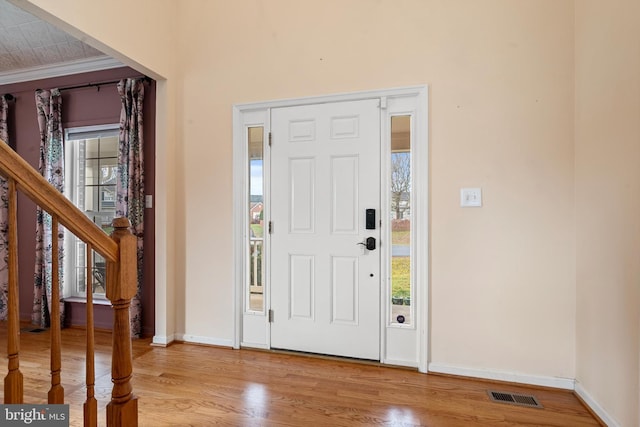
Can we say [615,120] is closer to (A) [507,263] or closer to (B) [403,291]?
(A) [507,263]

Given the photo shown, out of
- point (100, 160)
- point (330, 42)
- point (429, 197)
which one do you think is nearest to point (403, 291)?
point (429, 197)

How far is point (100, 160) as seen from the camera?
3.47 m

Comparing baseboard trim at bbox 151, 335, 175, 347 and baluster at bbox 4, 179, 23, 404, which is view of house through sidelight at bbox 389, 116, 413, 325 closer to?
baseboard trim at bbox 151, 335, 175, 347

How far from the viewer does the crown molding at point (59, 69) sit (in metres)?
3.22

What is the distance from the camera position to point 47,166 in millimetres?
3270

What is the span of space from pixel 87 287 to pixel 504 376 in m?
2.52

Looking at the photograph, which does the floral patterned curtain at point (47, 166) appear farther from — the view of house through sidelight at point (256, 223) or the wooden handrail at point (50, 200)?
the wooden handrail at point (50, 200)

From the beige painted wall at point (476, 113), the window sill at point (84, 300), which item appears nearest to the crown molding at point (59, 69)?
the beige painted wall at point (476, 113)

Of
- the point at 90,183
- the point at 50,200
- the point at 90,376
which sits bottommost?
the point at 90,376

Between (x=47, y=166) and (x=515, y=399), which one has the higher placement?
(x=47, y=166)

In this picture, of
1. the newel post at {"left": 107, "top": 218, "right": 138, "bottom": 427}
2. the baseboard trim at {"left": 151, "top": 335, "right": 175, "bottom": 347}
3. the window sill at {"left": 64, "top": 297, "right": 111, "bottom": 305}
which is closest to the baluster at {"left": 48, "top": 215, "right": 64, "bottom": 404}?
the newel post at {"left": 107, "top": 218, "right": 138, "bottom": 427}

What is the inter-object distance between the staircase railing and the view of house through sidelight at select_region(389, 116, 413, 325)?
1791 mm

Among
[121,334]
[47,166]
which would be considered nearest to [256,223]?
[121,334]

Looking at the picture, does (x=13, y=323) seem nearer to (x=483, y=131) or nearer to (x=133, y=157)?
(x=133, y=157)
